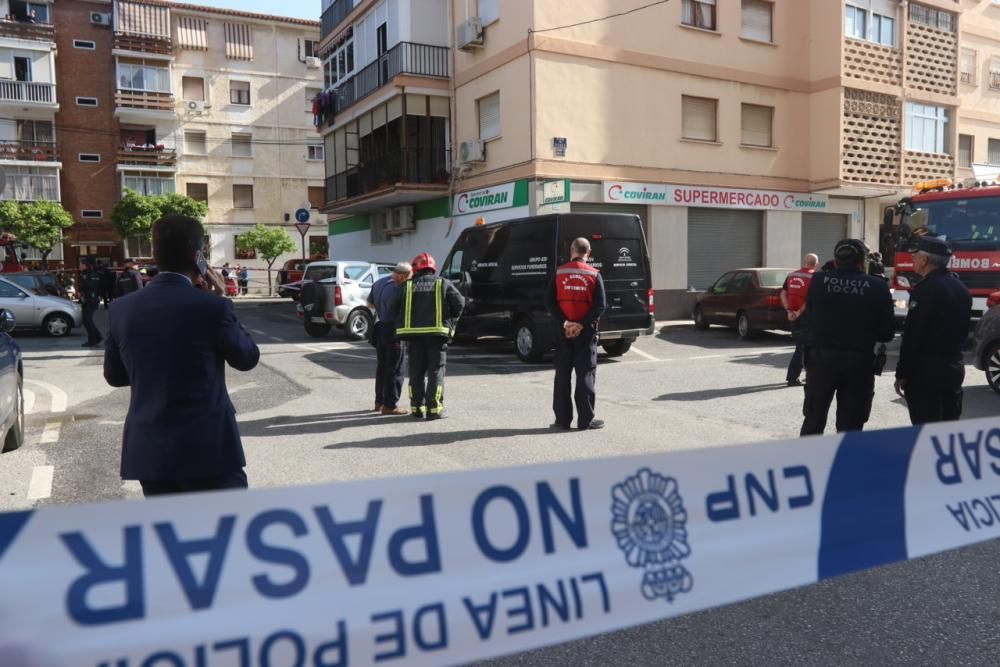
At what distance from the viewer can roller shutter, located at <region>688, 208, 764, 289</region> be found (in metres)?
21.6

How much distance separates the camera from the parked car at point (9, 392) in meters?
6.54

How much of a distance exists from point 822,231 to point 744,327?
949 cm

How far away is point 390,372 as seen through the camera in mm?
8922

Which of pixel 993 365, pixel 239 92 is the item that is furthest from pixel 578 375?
pixel 239 92

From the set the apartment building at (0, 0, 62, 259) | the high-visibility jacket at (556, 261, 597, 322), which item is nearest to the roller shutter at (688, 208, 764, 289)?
the high-visibility jacket at (556, 261, 597, 322)

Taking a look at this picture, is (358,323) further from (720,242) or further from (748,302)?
(720,242)

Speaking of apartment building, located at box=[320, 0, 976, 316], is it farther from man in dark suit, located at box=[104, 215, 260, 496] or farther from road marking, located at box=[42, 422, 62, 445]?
man in dark suit, located at box=[104, 215, 260, 496]

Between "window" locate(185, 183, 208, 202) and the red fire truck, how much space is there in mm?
37300

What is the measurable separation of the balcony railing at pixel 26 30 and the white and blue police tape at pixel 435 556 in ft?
154

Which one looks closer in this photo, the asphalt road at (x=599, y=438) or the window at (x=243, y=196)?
the asphalt road at (x=599, y=438)

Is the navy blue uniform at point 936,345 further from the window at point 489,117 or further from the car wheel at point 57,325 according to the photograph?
the car wheel at point 57,325

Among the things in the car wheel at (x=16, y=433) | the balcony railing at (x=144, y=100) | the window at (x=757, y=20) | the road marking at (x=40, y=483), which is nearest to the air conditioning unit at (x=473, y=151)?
the window at (x=757, y=20)

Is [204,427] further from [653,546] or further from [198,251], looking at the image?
[653,546]

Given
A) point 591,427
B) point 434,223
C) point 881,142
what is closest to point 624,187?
point 434,223
